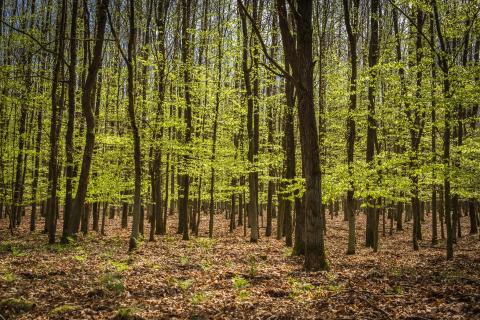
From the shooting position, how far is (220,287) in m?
9.56

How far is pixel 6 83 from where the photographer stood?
19875 mm

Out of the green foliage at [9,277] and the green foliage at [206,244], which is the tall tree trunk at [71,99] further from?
the green foliage at [9,277]

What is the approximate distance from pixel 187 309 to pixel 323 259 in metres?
5.14

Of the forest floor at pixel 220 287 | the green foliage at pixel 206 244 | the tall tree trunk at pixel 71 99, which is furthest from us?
the green foliage at pixel 206 244

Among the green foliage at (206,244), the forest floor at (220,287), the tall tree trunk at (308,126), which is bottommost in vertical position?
the green foliage at (206,244)

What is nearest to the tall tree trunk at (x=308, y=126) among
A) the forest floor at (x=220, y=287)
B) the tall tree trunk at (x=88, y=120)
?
the forest floor at (x=220, y=287)

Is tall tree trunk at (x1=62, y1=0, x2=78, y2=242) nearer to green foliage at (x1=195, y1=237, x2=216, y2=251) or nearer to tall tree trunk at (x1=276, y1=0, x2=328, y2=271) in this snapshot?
green foliage at (x1=195, y1=237, x2=216, y2=251)

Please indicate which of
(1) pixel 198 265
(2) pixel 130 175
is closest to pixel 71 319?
(1) pixel 198 265

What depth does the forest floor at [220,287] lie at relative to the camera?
7191 mm

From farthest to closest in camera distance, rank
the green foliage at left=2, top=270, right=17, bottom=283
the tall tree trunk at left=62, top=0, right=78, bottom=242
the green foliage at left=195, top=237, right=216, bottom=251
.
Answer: the green foliage at left=195, top=237, right=216, bottom=251, the tall tree trunk at left=62, top=0, right=78, bottom=242, the green foliage at left=2, top=270, right=17, bottom=283

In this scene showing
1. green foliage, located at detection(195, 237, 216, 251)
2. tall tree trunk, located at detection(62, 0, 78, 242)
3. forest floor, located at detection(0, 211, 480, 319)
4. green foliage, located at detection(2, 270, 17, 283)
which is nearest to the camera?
forest floor, located at detection(0, 211, 480, 319)

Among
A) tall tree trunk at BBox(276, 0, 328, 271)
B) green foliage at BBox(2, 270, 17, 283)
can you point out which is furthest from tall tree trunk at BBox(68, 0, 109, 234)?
tall tree trunk at BBox(276, 0, 328, 271)

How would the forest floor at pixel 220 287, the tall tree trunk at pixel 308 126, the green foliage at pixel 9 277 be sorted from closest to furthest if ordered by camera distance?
the forest floor at pixel 220 287 → the green foliage at pixel 9 277 → the tall tree trunk at pixel 308 126

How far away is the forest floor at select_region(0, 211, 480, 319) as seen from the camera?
23.6 ft
